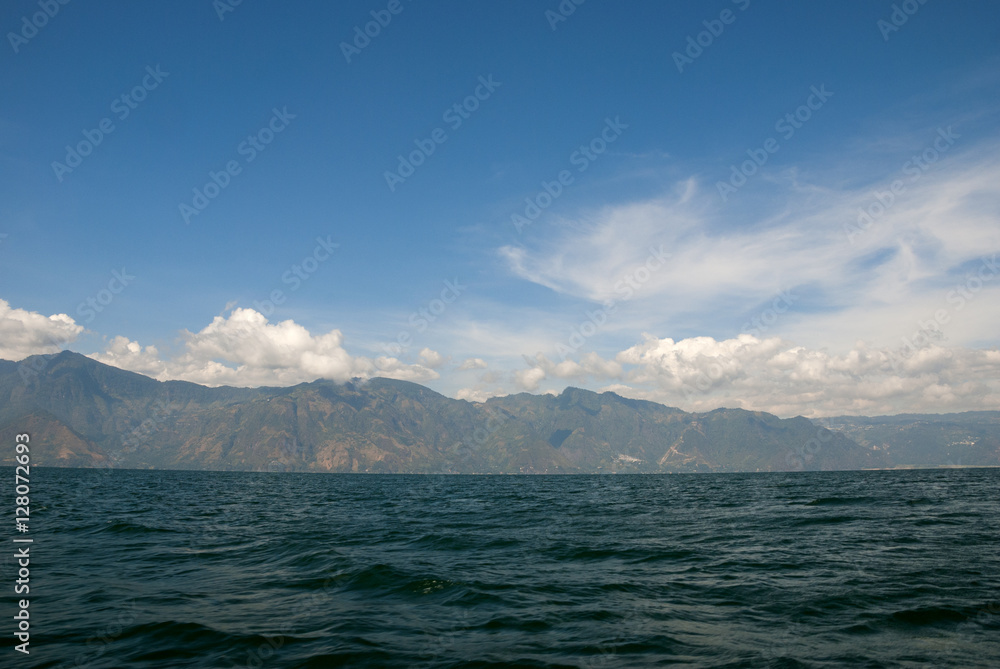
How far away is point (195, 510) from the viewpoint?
150ft

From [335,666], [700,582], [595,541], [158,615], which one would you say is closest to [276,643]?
[335,666]

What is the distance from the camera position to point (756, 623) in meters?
12.8

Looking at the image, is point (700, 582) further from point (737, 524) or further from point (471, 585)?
point (737, 524)

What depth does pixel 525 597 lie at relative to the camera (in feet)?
51.2

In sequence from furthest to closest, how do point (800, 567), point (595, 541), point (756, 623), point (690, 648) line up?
point (595, 541), point (800, 567), point (756, 623), point (690, 648)

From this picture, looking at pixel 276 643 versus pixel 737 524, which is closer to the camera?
pixel 276 643

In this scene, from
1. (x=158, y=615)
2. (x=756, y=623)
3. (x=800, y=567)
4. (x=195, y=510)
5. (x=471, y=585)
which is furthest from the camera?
(x=195, y=510)

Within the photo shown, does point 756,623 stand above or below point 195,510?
above

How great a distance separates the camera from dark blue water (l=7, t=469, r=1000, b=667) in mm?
11031

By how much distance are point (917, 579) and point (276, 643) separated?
19587mm

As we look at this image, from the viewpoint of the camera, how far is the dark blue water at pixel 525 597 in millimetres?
11031

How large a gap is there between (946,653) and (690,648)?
17.1ft

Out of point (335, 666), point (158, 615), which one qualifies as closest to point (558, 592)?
point (335, 666)

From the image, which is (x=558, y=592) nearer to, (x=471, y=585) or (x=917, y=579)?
(x=471, y=585)
